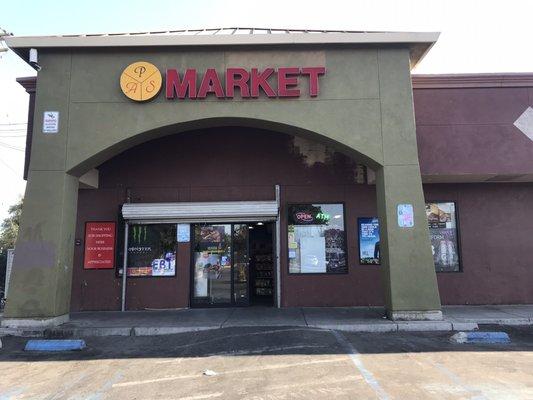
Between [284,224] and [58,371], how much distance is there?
265 inches

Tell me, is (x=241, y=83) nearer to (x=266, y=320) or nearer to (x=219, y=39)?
(x=219, y=39)

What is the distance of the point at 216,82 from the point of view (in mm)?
10203

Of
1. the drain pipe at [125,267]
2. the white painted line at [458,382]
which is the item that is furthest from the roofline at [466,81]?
the white painted line at [458,382]

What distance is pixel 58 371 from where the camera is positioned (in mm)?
6938

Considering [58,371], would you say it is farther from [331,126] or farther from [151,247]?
[331,126]

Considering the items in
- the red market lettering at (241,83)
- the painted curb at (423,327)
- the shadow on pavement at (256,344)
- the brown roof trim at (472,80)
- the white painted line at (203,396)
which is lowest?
the white painted line at (203,396)

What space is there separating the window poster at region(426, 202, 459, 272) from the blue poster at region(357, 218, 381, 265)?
1.53 metres

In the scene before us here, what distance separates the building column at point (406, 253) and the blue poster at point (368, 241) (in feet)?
6.58

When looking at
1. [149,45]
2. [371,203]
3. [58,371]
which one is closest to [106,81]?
[149,45]

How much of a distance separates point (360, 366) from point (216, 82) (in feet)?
22.1

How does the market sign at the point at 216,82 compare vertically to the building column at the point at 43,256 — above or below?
above

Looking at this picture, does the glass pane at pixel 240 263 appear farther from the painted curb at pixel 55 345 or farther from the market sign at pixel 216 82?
the painted curb at pixel 55 345

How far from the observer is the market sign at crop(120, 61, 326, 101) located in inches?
400

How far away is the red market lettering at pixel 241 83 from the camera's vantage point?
1016 cm
